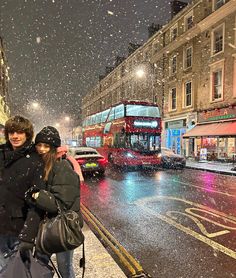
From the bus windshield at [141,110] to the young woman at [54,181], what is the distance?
14875 millimetres

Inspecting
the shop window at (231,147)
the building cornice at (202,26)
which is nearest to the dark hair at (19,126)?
the shop window at (231,147)

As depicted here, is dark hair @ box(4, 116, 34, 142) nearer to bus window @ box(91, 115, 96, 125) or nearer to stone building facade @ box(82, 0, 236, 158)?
stone building facade @ box(82, 0, 236, 158)

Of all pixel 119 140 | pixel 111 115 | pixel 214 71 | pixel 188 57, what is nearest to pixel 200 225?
pixel 119 140

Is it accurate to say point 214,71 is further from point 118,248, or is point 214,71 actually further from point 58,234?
point 58,234

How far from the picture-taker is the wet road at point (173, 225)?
4.06m

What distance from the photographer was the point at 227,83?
2148 centimetres

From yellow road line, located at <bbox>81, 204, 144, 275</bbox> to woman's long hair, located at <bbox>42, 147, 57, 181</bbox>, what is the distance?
2.21 metres

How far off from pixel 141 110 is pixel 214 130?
7353 millimetres

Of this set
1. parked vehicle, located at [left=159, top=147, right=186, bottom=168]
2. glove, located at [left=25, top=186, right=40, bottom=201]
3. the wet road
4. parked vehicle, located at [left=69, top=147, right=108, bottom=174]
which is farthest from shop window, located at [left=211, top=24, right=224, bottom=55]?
glove, located at [left=25, top=186, right=40, bottom=201]

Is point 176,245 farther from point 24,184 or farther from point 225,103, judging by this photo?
point 225,103

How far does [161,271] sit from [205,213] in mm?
3389

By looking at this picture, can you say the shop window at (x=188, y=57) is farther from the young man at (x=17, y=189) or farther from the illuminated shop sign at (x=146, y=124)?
the young man at (x=17, y=189)

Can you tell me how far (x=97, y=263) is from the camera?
3.82 m

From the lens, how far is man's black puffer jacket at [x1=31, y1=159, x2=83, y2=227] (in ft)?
7.11
